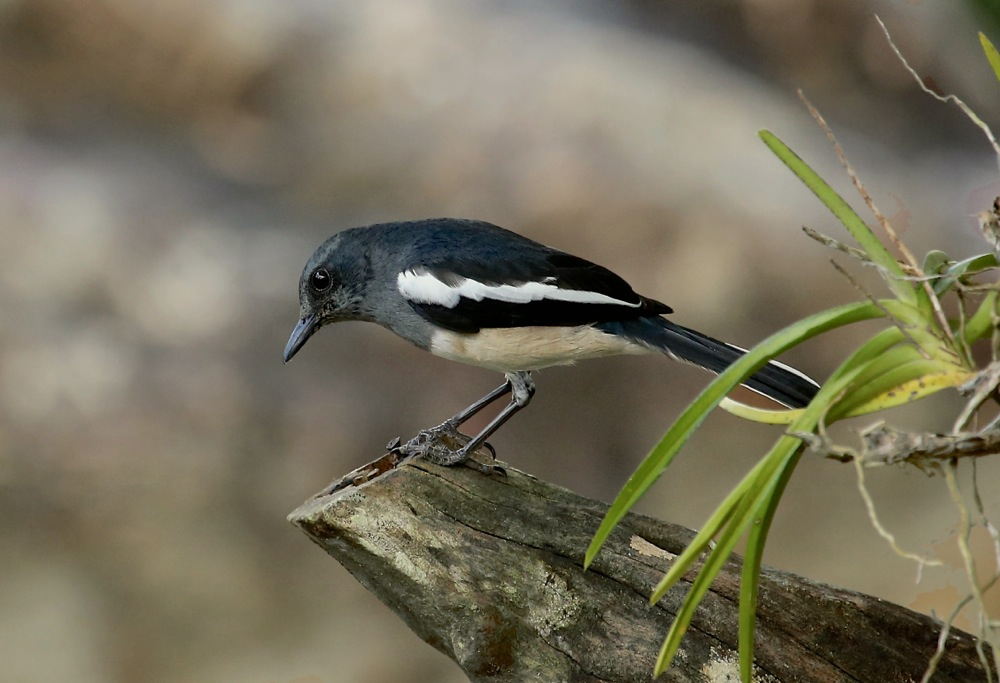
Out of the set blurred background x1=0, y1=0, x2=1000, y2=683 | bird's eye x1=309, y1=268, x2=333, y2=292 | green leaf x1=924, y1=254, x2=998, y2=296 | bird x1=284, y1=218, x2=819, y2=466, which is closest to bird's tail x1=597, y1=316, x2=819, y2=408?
bird x1=284, y1=218, x2=819, y2=466

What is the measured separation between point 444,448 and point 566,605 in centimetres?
42

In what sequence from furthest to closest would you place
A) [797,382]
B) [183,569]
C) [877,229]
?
[877,229] < [183,569] < [797,382]

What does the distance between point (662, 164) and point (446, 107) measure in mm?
697

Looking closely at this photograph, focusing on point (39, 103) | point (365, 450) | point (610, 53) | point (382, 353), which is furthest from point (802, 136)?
point (39, 103)

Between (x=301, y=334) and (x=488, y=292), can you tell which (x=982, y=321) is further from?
(x=301, y=334)

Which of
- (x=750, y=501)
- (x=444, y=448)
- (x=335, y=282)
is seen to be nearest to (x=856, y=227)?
(x=750, y=501)

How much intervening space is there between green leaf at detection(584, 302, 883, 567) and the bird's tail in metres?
0.42

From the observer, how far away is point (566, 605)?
140cm

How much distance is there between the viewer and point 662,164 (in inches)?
123

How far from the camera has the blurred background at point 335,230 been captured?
9.29 feet

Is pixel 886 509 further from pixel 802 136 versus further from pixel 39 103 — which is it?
pixel 39 103

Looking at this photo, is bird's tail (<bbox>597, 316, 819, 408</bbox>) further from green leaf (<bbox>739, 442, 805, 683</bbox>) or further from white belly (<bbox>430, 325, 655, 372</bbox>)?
green leaf (<bbox>739, 442, 805, 683</bbox>)

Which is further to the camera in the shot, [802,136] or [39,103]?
[802,136]

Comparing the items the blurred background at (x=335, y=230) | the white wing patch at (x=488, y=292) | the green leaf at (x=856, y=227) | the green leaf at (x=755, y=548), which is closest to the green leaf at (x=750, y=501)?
the green leaf at (x=755, y=548)
